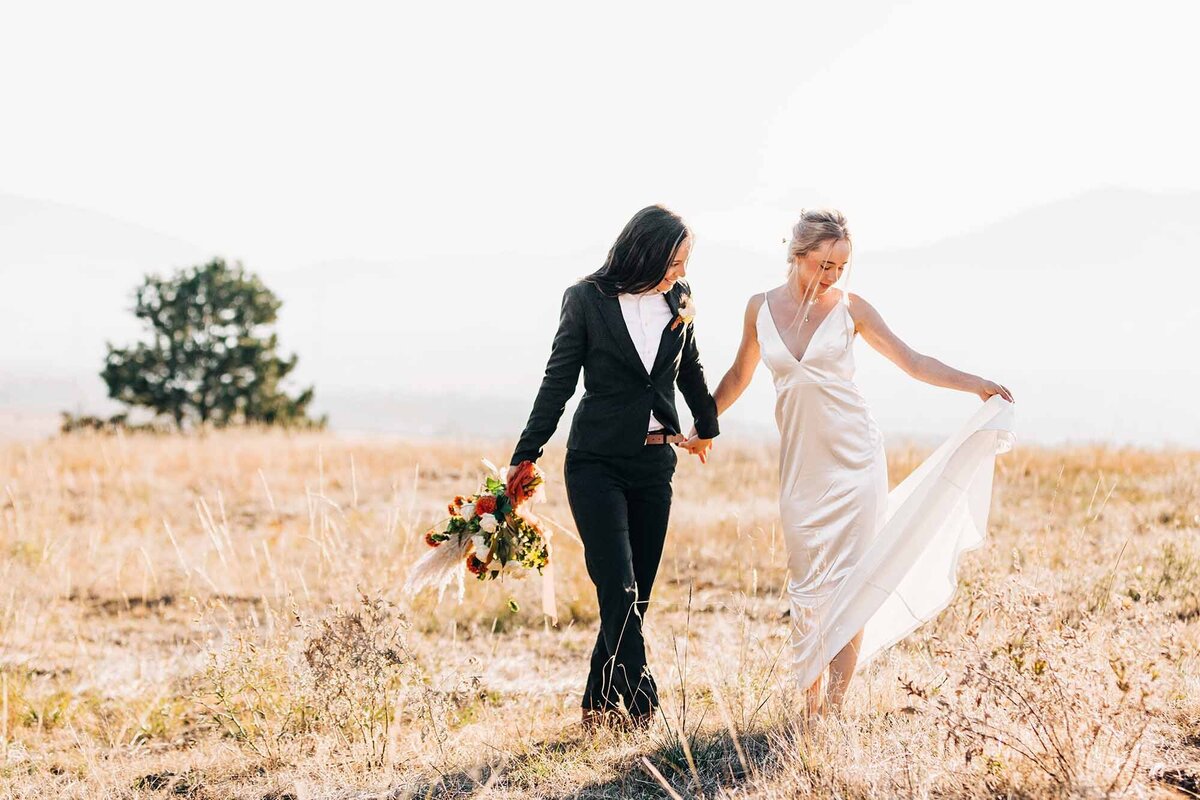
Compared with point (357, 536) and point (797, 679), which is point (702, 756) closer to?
point (797, 679)

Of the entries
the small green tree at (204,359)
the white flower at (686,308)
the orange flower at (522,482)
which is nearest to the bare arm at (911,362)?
the white flower at (686,308)

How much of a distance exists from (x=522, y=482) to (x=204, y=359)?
86.3ft

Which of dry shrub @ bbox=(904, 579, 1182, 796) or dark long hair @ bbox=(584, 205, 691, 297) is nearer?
dry shrub @ bbox=(904, 579, 1182, 796)

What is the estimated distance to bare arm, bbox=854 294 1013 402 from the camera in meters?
4.71

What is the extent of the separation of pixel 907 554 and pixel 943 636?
5.12 ft

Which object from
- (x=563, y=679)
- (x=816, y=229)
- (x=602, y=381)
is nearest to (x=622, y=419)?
(x=602, y=381)

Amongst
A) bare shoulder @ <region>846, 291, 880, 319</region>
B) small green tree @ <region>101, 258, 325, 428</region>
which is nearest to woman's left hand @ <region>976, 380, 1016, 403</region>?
bare shoulder @ <region>846, 291, 880, 319</region>

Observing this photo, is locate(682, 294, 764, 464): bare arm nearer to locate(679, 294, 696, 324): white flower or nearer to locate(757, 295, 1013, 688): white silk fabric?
locate(757, 295, 1013, 688): white silk fabric

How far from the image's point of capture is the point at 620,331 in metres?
4.64

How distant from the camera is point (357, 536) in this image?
404 inches

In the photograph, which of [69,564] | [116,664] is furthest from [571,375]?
[69,564]

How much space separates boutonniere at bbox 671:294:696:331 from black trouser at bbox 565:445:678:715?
1.87 feet

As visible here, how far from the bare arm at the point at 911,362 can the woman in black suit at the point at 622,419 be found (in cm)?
80

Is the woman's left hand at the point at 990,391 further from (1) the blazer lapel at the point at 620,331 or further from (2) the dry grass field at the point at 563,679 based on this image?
(1) the blazer lapel at the point at 620,331
